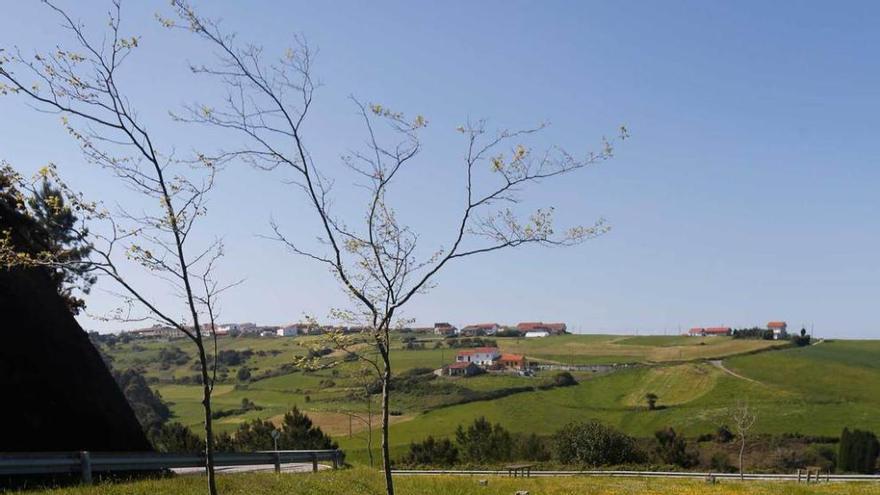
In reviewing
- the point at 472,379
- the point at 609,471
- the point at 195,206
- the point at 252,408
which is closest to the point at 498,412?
the point at 472,379

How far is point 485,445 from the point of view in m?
66.7

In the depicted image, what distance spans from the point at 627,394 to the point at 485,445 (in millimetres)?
49290

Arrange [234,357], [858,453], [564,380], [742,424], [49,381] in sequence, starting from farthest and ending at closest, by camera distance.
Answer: [234,357] < [564,380] < [742,424] < [858,453] < [49,381]

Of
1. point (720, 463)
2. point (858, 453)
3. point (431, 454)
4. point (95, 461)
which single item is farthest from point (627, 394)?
point (95, 461)

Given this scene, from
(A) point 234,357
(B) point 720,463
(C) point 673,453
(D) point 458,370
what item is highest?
(A) point 234,357

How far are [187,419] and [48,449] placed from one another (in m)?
80.9

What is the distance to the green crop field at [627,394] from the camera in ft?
288

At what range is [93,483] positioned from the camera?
1517 cm

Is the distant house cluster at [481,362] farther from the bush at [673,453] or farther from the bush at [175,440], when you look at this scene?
the bush at [175,440]

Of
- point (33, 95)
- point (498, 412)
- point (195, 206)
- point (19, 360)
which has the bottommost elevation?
point (498, 412)

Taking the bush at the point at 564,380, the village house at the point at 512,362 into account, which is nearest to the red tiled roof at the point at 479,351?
the village house at the point at 512,362

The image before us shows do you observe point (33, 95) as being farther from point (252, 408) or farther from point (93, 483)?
point (252, 408)

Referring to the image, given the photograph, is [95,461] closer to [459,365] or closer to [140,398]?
[140,398]

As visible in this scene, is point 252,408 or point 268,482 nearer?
point 268,482
